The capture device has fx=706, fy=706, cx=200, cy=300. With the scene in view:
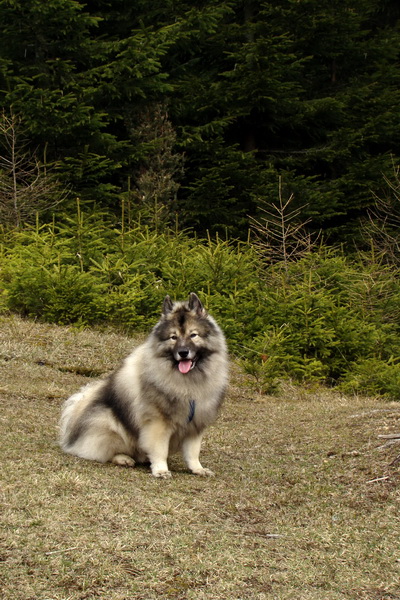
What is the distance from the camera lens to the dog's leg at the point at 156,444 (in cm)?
533

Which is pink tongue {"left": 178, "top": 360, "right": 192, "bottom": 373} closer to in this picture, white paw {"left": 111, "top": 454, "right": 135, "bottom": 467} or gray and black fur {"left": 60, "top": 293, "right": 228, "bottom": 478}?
gray and black fur {"left": 60, "top": 293, "right": 228, "bottom": 478}

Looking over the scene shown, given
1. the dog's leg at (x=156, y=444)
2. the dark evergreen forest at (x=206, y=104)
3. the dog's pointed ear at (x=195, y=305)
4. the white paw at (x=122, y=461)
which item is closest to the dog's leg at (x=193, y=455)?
the dog's leg at (x=156, y=444)

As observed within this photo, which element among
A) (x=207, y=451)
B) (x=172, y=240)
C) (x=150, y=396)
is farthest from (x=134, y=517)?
(x=172, y=240)

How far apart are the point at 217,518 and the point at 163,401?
44.4 inches

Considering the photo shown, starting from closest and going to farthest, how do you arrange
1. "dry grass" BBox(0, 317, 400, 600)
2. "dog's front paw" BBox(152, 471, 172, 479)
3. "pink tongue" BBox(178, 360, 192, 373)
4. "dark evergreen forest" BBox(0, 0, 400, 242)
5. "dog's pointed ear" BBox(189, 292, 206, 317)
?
"dry grass" BBox(0, 317, 400, 600) < "dog's front paw" BBox(152, 471, 172, 479) < "pink tongue" BBox(178, 360, 192, 373) < "dog's pointed ear" BBox(189, 292, 206, 317) < "dark evergreen forest" BBox(0, 0, 400, 242)

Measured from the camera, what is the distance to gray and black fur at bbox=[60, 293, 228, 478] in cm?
538

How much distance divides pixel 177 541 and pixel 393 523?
4.87 ft

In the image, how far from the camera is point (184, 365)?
17.7 feet

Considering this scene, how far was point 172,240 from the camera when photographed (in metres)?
14.5

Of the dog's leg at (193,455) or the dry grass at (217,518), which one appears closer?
the dry grass at (217,518)

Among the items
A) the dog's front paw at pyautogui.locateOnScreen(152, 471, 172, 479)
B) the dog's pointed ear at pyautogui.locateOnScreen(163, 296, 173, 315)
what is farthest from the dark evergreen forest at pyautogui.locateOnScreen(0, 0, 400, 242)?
the dog's front paw at pyautogui.locateOnScreen(152, 471, 172, 479)

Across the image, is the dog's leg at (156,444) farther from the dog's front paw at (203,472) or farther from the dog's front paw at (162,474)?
the dog's front paw at (203,472)

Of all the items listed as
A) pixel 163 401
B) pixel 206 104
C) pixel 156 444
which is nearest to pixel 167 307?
pixel 163 401

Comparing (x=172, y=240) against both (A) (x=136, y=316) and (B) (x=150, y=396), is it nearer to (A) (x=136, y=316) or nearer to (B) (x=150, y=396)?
(A) (x=136, y=316)
